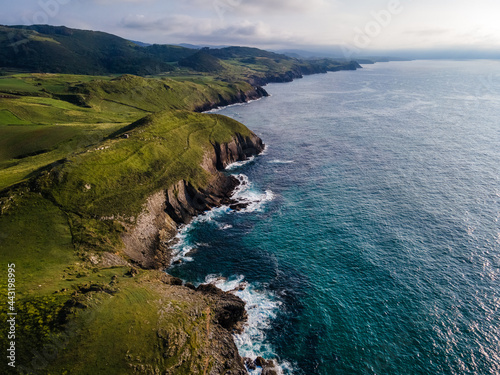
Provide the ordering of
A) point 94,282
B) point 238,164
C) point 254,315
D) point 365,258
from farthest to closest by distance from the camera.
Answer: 1. point 238,164
2. point 365,258
3. point 254,315
4. point 94,282

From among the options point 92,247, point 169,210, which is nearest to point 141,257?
point 92,247

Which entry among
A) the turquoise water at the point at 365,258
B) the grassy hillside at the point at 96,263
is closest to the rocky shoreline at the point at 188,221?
the grassy hillside at the point at 96,263

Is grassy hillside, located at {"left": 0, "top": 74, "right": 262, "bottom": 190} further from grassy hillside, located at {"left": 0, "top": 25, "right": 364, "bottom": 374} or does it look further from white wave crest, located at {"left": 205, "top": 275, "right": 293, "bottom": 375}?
white wave crest, located at {"left": 205, "top": 275, "right": 293, "bottom": 375}

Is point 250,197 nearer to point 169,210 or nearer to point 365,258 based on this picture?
point 169,210

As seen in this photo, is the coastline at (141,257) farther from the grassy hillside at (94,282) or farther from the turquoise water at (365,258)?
the turquoise water at (365,258)

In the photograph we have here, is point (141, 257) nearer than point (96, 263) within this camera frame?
No
